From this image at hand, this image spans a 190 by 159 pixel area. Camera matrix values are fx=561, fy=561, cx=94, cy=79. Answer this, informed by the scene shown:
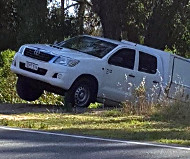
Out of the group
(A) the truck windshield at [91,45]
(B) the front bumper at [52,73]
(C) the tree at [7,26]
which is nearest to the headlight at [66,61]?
(B) the front bumper at [52,73]

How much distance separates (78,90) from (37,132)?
3650 mm

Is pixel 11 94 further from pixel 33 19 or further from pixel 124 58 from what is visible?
pixel 33 19

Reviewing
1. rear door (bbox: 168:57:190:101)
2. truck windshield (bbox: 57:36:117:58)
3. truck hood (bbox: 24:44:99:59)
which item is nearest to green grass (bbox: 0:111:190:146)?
truck hood (bbox: 24:44:99:59)

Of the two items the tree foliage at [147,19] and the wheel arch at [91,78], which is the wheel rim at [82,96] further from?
the tree foliage at [147,19]

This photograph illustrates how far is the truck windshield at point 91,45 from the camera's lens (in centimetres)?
1418

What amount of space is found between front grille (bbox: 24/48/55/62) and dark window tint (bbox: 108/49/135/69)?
1695 millimetres

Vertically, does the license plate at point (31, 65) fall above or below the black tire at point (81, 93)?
above

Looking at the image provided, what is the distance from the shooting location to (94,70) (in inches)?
538

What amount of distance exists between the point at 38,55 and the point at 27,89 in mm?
1772

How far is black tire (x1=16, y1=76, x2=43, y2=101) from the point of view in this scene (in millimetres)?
14158

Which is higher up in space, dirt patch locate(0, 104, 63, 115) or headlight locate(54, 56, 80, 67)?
headlight locate(54, 56, 80, 67)

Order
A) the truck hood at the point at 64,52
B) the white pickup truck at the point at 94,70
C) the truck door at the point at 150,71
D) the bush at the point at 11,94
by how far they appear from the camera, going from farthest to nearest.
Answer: the bush at the point at 11,94 → the truck door at the point at 150,71 → the truck hood at the point at 64,52 → the white pickup truck at the point at 94,70

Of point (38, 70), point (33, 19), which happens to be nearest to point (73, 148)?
point (38, 70)

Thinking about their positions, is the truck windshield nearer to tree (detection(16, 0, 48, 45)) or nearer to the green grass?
the green grass
